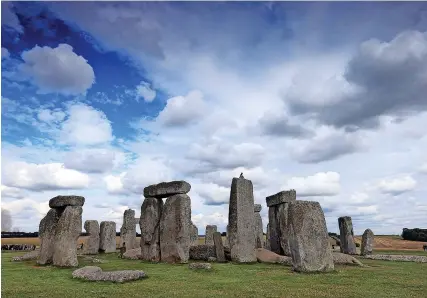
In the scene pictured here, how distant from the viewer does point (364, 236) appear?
25.4m

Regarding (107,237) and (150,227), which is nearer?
(150,227)

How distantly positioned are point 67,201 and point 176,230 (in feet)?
17.0

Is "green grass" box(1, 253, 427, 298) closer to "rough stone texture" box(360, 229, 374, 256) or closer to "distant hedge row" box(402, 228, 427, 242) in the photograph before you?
"rough stone texture" box(360, 229, 374, 256)

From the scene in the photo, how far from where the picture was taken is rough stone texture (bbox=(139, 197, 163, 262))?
19.5 m

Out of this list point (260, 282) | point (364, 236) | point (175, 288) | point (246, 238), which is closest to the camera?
point (175, 288)

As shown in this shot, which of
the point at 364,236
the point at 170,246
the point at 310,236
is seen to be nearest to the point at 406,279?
the point at 310,236

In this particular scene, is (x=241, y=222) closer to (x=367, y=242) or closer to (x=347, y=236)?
(x=367, y=242)

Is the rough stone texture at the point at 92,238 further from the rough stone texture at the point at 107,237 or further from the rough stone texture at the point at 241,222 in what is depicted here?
the rough stone texture at the point at 241,222

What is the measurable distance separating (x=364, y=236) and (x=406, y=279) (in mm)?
13678

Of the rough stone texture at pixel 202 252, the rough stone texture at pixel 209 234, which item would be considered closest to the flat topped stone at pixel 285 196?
the rough stone texture at pixel 202 252

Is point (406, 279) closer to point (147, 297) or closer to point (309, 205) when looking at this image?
point (309, 205)

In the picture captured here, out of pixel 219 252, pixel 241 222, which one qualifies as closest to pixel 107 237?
pixel 219 252

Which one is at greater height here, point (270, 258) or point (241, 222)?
point (241, 222)

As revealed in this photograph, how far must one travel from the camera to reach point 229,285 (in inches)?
435
